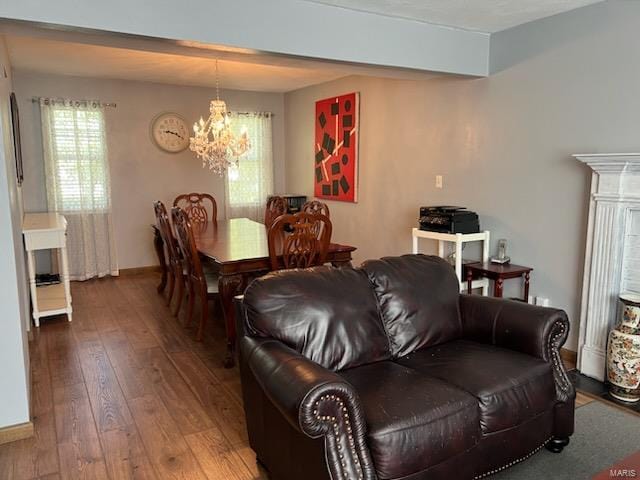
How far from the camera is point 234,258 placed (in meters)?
3.35

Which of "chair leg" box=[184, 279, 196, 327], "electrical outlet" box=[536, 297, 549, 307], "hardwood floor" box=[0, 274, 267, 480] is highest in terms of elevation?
"electrical outlet" box=[536, 297, 549, 307]

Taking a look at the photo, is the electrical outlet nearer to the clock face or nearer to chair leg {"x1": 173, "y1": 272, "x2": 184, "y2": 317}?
chair leg {"x1": 173, "y1": 272, "x2": 184, "y2": 317}

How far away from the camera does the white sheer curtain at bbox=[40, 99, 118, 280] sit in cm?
548

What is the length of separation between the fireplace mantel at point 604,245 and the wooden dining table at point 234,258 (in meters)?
1.69

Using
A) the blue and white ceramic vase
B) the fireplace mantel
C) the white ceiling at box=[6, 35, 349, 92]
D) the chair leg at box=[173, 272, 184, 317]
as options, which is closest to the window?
the white ceiling at box=[6, 35, 349, 92]

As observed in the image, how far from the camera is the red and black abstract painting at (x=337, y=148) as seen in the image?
553 cm

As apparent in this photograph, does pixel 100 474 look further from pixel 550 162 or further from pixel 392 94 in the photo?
pixel 392 94

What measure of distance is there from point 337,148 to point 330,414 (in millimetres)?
4583

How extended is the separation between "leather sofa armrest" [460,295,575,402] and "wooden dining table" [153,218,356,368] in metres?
1.46

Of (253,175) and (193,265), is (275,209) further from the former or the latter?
(193,265)

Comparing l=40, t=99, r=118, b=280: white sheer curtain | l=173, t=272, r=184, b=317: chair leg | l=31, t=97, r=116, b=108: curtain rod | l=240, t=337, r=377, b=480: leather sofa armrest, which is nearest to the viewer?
l=240, t=337, r=377, b=480: leather sofa armrest

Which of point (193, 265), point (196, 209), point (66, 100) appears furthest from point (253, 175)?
point (193, 265)

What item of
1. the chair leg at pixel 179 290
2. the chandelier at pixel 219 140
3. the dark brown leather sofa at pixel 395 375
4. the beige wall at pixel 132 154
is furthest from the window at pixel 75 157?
the dark brown leather sofa at pixel 395 375

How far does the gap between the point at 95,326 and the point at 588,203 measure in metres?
4.04
